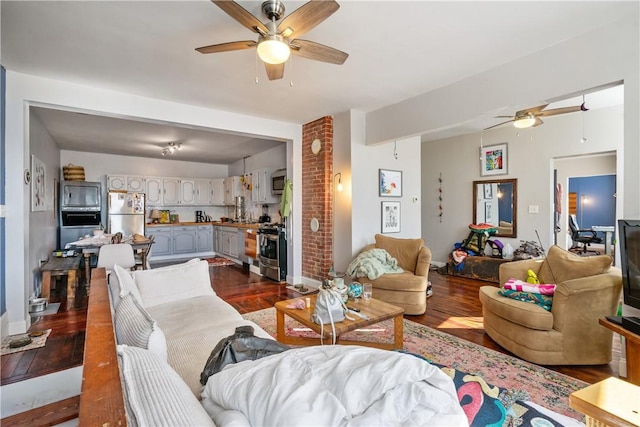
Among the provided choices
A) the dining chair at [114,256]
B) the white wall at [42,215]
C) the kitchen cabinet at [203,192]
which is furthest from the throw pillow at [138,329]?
the kitchen cabinet at [203,192]

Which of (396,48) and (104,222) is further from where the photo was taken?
(104,222)

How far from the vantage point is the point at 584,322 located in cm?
239

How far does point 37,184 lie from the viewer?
429 cm

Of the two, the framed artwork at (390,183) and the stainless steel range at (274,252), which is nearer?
the framed artwork at (390,183)

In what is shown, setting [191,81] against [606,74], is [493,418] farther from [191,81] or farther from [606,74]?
[191,81]

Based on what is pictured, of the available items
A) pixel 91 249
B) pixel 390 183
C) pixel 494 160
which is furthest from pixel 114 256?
pixel 494 160

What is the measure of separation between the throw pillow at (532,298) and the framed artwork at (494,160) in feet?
11.8

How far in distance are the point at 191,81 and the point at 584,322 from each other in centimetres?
426

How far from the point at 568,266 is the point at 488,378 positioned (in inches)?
58.0

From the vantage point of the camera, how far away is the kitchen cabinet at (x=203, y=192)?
8297 millimetres

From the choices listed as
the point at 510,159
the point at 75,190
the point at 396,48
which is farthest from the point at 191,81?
the point at 510,159

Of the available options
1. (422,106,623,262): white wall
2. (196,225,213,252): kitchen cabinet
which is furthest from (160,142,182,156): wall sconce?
(422,106,623,262): white wall

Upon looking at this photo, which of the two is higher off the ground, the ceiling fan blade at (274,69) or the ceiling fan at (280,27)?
the ceiling fan at (280,27)

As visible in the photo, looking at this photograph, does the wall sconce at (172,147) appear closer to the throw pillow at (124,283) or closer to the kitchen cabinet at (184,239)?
the kitchen cabinet at (184,239)
